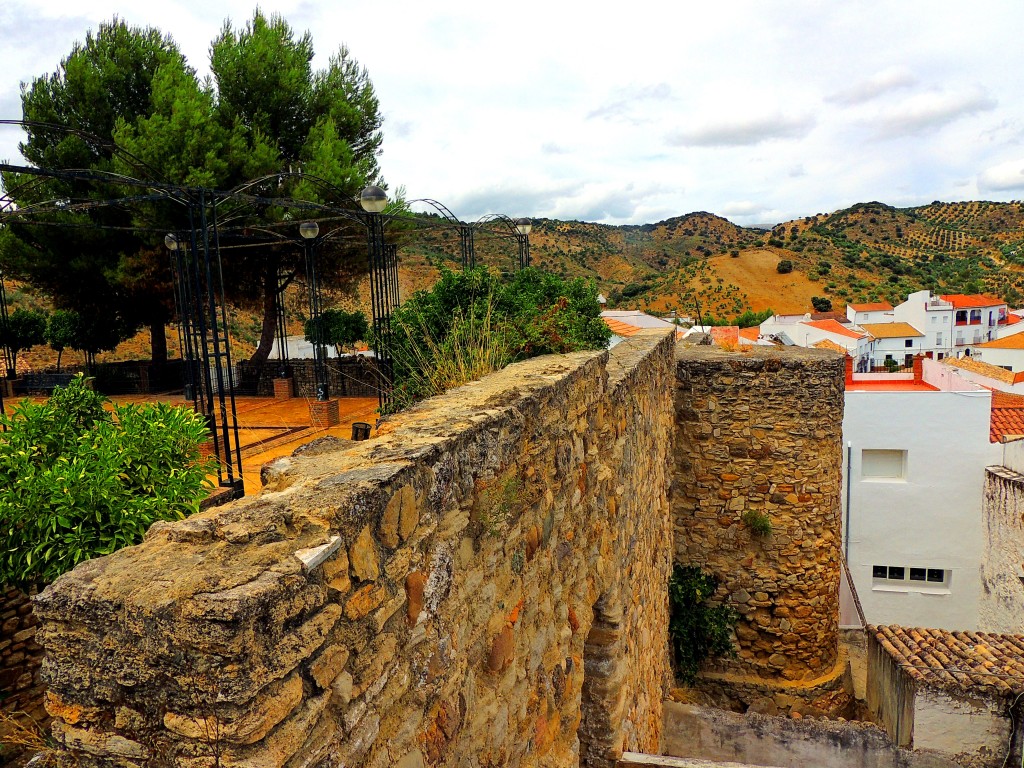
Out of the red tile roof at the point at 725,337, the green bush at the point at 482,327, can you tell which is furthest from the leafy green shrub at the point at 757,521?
the green bush at the point at 482,327

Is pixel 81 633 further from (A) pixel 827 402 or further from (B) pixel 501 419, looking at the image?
(A) pixel 827 402

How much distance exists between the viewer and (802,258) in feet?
202

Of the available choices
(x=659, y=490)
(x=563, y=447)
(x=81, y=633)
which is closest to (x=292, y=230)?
(x=659, y=490)

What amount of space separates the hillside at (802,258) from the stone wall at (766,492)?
3384 centimetres

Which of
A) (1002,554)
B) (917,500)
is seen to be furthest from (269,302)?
(1002,554)

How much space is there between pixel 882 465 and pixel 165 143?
15.3 meters

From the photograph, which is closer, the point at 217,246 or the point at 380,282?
the point at 217,246

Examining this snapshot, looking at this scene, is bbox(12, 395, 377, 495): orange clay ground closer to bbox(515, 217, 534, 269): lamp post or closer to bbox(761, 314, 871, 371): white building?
bbox(515, 217, 534, 269): lamp post

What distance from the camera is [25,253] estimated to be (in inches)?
587

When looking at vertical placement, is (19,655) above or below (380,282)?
below

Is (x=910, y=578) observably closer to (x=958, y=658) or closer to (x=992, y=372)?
(x=958, y=658)

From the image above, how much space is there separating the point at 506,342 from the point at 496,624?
252cm

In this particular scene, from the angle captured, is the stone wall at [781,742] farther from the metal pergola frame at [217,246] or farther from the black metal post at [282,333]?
the black metal post at [282,333]

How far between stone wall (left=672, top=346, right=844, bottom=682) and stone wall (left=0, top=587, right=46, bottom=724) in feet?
21.4
